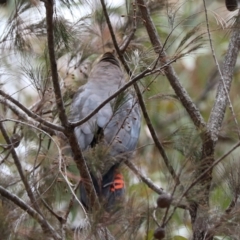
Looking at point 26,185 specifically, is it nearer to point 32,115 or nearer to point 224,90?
point 32,115

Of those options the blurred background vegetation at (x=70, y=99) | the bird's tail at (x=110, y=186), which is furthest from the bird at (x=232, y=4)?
the bird's tail at (x=110, y=186)

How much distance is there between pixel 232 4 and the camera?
334 centimetres

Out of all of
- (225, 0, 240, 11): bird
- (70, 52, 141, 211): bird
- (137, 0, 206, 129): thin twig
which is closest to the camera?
(70, 52, 141, 211): bird

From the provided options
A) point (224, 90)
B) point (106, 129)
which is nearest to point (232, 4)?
point (224, 90)

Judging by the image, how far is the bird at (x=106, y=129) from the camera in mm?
2611

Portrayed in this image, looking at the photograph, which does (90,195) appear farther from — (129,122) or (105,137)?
(129,122)

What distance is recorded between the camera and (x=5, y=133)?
2.75 meters

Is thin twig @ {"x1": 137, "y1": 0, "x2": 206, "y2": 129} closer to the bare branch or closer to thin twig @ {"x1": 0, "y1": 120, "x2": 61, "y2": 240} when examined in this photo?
the bare branch

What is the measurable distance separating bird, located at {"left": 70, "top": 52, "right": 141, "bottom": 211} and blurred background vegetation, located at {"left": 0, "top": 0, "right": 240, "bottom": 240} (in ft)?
0.19

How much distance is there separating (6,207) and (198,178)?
643 millimetres

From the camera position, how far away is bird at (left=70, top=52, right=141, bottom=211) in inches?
103

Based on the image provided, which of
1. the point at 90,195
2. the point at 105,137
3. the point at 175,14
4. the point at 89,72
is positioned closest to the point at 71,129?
the point at 90,195

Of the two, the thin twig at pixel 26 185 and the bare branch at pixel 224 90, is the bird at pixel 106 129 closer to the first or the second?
the thin twig at pixel 26 185

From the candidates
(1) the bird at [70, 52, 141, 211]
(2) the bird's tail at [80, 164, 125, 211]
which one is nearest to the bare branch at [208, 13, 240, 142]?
(1) the bird at [70, 52, 141, 211]
